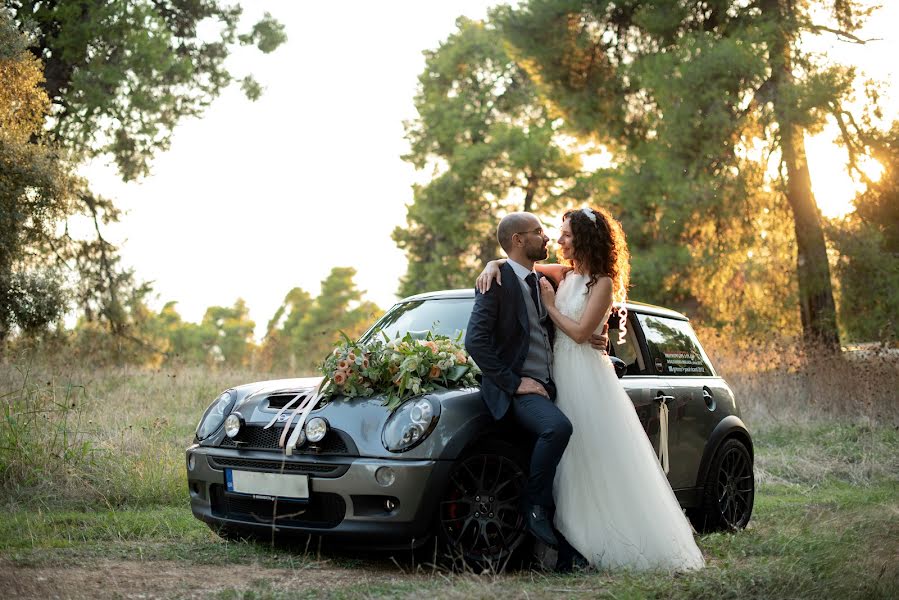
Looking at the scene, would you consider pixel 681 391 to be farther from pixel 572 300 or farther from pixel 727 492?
pixel 572 300

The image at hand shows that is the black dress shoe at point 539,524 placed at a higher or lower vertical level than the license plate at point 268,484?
lower

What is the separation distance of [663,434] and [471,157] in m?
32.8

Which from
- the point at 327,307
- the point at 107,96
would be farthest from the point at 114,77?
the point at 327,307

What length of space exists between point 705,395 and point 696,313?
26.8 metres

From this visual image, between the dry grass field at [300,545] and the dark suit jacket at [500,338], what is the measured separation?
99 centimetres

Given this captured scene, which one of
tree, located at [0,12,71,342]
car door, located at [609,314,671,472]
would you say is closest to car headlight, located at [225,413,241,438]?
car door, located at [609,314,671,472]

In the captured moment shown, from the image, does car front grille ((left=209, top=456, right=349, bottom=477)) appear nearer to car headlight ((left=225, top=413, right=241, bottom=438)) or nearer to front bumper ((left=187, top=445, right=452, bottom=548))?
front bumper ((left=187, top=445, right=452, bottom=548))

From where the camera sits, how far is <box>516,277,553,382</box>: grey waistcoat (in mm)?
5895

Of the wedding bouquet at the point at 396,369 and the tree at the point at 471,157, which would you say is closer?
the wedding bouquet at the point at 396,369

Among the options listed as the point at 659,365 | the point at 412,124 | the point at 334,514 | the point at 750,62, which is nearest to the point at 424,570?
the point at 334,514

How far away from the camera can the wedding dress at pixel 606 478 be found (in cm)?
579

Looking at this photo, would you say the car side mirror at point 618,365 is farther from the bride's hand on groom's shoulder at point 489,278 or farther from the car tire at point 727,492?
the car tire at point 727,492

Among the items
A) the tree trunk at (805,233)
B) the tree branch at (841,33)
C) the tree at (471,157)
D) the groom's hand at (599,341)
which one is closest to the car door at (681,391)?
the groom's hand at (599,341)

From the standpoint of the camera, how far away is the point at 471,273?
4144cm
